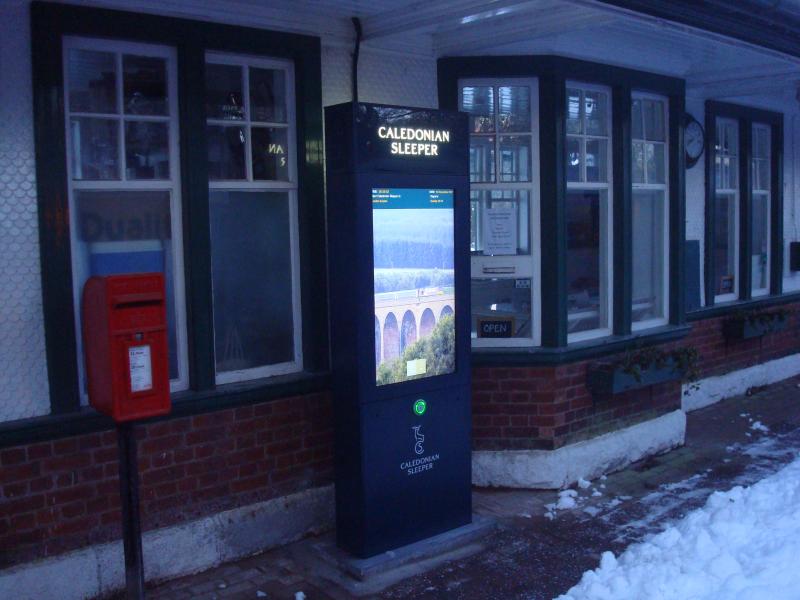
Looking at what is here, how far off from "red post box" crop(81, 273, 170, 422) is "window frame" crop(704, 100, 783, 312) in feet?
20.9

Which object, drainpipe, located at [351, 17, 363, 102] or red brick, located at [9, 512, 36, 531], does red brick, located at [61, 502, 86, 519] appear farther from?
drainpipe, located at [351, 17, 363, 102]

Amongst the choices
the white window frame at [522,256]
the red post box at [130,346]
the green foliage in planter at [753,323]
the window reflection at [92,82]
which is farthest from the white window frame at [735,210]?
the red post box at [130,346]

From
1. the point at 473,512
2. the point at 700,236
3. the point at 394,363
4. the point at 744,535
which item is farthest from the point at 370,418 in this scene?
the point at 700,236

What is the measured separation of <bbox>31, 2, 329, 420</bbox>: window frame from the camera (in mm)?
4578

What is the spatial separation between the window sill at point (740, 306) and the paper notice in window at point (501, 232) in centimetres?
310

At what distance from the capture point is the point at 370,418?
202 inches

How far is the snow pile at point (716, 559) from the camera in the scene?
183 inches

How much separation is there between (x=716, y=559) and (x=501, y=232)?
2840mm

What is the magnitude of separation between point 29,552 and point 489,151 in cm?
418

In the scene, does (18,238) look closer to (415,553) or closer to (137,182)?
(137,182)

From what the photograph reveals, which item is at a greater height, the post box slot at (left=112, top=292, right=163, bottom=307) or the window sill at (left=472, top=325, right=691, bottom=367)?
the post box slot at (left=112, top=292, right=163, bottom=307)

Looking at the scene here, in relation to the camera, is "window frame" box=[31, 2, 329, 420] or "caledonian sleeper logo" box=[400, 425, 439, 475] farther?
"caledonian sleeper logo" box=[400, 425, 439, 475]

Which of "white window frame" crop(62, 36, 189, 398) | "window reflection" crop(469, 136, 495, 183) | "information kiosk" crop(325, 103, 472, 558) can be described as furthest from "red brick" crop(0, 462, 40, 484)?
"window reflection" crop(469, 136, 495, 183)

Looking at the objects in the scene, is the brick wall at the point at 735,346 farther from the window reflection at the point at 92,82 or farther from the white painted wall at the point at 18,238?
the white painted wall at the point at 18,238
